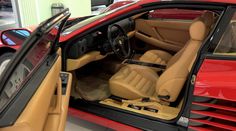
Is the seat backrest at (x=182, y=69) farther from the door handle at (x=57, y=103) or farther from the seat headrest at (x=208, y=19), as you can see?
the door handle at (x=57, y=103)

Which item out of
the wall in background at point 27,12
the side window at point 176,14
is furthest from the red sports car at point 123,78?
the wall in background at point 27,12

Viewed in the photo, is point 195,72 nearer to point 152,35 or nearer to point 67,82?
point 67,82

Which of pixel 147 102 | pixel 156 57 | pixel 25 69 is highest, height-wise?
pixel 25 69

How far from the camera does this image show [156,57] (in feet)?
7.88

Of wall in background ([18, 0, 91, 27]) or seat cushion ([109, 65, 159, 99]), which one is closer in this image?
seat cushion ([109, 65, 159, 99])

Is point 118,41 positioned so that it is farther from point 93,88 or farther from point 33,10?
point 33,10

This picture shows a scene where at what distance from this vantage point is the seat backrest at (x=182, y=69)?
146 centimetres

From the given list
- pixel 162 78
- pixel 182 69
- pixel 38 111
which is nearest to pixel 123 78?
pixel 162 78

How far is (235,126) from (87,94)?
1166mm

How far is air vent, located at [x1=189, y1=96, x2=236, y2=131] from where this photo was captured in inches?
48.1

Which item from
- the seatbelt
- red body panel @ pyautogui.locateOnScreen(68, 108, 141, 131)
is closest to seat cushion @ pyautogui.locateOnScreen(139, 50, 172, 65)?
the seatbelt

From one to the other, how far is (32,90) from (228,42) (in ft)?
3.36

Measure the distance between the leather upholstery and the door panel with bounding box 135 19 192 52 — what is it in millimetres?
609

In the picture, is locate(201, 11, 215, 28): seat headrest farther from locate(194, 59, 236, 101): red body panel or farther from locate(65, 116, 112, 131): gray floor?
locate(65, 116, 112, 131): gray floor
